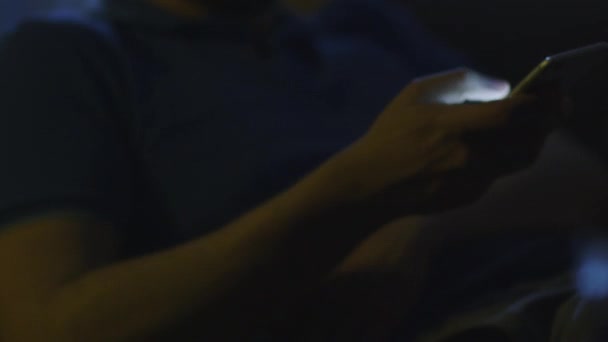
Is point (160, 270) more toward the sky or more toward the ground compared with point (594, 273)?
more toward the sky

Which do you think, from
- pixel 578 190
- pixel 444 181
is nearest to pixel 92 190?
pixel 444 181

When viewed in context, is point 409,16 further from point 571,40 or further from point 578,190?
point 578,190

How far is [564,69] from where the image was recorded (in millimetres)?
570

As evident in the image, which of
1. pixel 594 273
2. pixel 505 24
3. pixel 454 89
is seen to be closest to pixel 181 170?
pixel 454 89

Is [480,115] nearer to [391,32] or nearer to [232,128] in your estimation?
[232,128]

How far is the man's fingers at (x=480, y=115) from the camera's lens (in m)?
0.58

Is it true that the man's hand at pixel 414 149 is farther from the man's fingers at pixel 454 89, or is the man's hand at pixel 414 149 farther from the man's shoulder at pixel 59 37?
the man's shoulder at pixel 59 37

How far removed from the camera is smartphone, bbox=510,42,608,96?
0.55 m

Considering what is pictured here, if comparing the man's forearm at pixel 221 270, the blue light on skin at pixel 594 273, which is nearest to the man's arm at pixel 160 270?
the man's forearm at pixel 221 270

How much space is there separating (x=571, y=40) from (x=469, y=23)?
8.5 inches

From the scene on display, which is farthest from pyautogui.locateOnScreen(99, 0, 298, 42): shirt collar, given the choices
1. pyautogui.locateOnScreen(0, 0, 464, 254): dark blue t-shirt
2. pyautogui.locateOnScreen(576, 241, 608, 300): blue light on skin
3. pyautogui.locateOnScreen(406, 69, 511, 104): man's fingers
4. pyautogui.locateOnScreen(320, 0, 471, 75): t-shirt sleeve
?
pyautogui.locateOnScreen(576, 241, 608, 300): blue light on skin

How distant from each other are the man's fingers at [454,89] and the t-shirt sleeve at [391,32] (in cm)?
41

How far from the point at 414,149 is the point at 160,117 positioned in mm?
276

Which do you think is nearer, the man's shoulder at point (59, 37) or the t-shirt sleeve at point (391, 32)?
the man's shoulder at point (59, 37)
